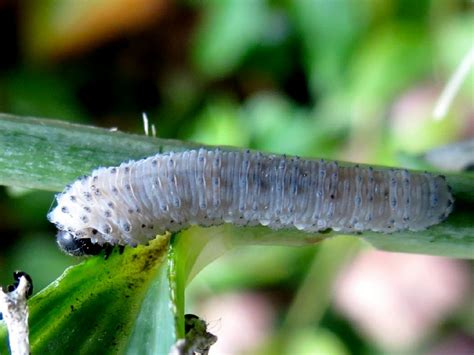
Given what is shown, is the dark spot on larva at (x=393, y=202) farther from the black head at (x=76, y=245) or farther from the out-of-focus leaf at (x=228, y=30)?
the out-of-focus leaf at (x=228, y=30)

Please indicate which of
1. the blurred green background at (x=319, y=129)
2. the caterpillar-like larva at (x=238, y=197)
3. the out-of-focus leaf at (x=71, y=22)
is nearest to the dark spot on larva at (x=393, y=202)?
the caterpillar-like larva at (x=238, y=197)

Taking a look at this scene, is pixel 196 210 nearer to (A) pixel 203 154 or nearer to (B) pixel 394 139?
(A) pixel 203 154

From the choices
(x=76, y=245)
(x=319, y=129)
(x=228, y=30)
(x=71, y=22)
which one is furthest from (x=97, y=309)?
(x=71, y=22)

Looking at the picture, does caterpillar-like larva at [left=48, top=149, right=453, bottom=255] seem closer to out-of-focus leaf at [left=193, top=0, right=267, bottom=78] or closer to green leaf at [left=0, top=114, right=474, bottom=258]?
green leaf at [left=0, top=114, right=474, bottom=258]

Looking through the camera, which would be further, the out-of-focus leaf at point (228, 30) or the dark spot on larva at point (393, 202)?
the out-of-focus leaf at point (228, 30)

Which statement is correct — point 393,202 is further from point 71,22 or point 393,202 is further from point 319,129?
point 71,22

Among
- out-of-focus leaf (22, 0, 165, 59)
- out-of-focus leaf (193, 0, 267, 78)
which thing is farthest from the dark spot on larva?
out-of-focus leaf (22, 0, 165, 59)

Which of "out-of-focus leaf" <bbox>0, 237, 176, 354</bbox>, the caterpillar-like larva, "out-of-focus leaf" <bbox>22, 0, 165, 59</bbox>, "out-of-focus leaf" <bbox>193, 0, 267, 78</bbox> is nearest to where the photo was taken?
"out-of-focus leaf" <bbox>0, 237, 176, 354</bbox>
